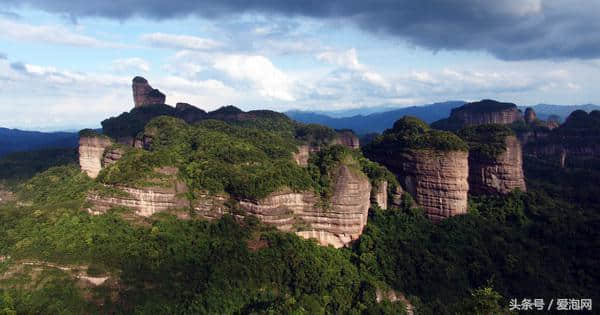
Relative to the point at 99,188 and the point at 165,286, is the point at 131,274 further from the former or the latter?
the point at 99,188

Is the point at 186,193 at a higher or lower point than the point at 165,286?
higher

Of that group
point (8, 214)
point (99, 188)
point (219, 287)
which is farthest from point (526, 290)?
point (8, 214)

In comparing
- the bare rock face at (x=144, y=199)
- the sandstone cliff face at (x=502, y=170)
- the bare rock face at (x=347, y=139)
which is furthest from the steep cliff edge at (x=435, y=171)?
the bare rock face at (x=347, y=139)

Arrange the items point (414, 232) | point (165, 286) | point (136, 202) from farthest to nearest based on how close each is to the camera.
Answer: point (414, 232), point (136, 202), point (165, 286)

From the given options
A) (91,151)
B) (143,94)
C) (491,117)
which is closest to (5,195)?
(91,151)

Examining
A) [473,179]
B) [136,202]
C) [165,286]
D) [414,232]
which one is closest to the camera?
[165,286]

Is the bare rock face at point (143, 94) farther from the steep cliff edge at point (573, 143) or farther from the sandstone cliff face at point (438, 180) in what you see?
the steep cliff edge at point (573, 143)

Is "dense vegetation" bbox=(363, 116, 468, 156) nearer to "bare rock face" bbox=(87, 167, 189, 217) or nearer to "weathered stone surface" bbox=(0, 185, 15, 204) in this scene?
"bare rock face" bbox=(87, 167, 189, 217)
